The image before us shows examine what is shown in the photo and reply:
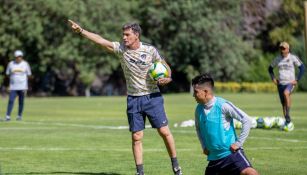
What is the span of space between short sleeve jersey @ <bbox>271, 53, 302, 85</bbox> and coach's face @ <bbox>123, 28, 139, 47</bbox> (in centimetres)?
1009

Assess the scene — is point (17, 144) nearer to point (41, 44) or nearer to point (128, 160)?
point (128, 160)

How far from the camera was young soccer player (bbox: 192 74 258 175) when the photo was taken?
947 cm

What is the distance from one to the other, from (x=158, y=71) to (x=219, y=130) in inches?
114

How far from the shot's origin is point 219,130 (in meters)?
9.64

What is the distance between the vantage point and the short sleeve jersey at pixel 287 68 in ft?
71.6

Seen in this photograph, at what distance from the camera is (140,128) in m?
12.5

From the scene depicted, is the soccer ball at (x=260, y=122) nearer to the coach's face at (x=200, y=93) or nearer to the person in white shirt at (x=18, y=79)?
the person in white shirt at (x=18, y=79)

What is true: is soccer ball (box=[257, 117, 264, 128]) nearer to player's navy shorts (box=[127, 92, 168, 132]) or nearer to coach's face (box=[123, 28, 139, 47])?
player's navy shorts (box=[127, 92, 168, 132])

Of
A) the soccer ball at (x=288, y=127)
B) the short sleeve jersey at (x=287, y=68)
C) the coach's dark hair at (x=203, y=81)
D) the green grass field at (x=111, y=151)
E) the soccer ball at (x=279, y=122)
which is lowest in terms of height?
the green grass field at (x=111, y=151)

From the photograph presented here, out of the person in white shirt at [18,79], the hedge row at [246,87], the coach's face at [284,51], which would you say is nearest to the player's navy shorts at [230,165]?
the coach's face at [284,51]

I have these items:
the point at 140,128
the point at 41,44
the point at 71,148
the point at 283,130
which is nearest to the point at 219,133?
the point at 140,128

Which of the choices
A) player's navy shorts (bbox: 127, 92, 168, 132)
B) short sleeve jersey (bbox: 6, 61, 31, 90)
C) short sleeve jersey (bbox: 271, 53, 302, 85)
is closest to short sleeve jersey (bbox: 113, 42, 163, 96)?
player's navy shorts (bbox: 127, 92, 168, 132)

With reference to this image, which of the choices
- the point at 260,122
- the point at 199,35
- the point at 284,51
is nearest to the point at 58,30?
the point at 199,35

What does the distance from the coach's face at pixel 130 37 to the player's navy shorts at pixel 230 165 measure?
3321 millimetres
